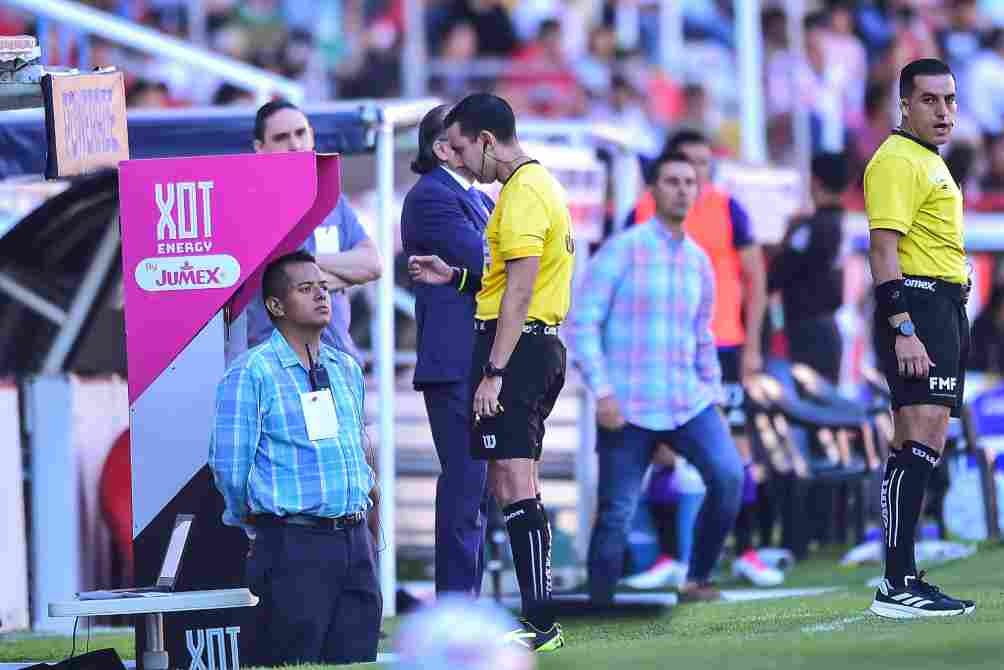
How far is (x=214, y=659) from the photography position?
789cm

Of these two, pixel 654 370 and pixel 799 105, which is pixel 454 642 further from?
pixel 799 105

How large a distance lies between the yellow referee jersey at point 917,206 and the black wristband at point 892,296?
146 mm

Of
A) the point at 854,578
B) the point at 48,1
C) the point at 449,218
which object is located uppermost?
the point at 48,1

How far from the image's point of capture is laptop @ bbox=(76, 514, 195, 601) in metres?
7.32

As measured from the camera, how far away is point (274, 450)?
7.82m

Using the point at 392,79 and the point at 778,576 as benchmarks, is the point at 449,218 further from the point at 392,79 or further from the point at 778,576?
the point at 392,79

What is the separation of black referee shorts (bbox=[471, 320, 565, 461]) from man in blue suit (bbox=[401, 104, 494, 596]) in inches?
27.9

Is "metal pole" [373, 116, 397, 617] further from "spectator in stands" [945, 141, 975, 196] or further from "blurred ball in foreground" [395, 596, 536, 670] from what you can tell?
"spectator in stands" [945, 141, 975, 196]

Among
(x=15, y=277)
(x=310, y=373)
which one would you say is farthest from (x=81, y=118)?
(x=15, y=277)

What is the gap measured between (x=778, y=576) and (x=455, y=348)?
3.83m

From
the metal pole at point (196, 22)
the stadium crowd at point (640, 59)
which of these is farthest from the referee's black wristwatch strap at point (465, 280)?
the metal pole at point (196, 22)

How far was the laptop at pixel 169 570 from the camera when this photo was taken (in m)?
7.32

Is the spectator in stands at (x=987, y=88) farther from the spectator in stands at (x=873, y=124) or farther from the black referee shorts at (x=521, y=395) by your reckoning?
the black referee shorts at (x=521, y=395)

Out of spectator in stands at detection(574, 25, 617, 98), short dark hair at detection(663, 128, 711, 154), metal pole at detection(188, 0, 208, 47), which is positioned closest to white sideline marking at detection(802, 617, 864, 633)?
short dark hair at detection(663, 128, 711, 154)
